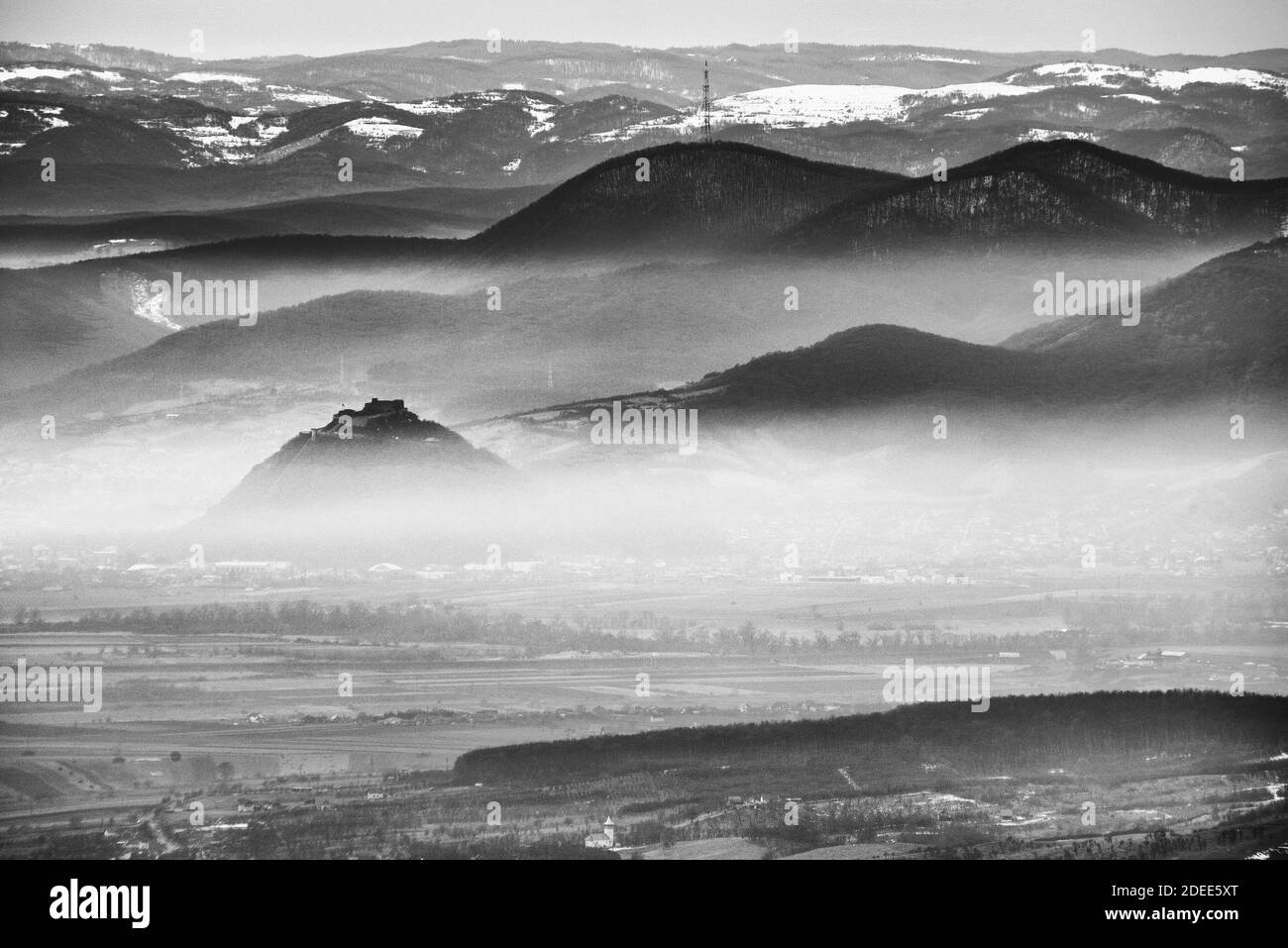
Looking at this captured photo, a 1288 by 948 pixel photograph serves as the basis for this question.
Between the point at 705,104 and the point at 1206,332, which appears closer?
the point at 1206,332

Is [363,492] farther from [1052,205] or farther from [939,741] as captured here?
[1052,205]

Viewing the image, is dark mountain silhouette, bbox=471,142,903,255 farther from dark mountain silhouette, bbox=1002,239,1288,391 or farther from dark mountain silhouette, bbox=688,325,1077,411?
dark mountain silhouette, bbox=1002,239,1288,391

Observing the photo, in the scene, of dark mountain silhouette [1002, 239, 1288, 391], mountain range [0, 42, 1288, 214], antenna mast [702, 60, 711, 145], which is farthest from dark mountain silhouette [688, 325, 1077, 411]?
antenna mast [702, 60, 711, 145]

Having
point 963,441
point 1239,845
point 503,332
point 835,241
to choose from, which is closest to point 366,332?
point 503,332

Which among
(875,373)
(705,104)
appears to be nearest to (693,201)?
(705,104)

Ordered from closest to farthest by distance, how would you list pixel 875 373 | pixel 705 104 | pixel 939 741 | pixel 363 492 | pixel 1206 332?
1. pixel 939 741
2. pixel 363 492
3. pixel 1206 332
4. pixel 875 373
5. pixel 705 104

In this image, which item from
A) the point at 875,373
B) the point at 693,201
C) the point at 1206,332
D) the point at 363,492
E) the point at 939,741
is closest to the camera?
the point at 939,741
